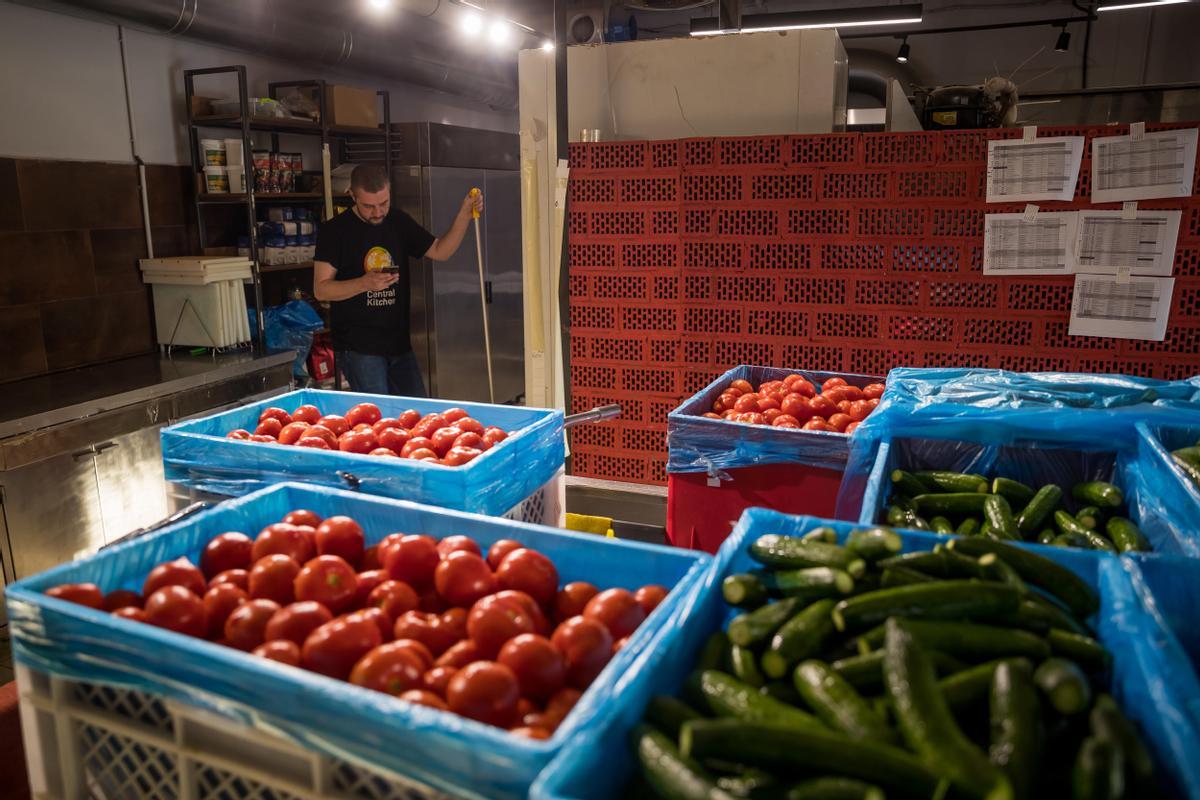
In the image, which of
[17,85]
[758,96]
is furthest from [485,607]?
[17,85]

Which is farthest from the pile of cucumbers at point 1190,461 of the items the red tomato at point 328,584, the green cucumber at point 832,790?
the red tomato at point 328,584

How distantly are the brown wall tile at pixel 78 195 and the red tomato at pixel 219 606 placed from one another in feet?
13.9

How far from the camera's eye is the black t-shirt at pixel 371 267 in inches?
201

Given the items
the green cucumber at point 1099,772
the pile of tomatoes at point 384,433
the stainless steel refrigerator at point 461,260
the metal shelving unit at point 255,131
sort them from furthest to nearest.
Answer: the stainless steel refrigerator at point 461,260 < the metal shelving unit at point 255,131 < the pile of tomatoes at point 384,433 < the green cucumber at point 1099,772

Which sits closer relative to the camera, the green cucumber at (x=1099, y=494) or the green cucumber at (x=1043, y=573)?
the green cucumber at (x=1043, y=573)

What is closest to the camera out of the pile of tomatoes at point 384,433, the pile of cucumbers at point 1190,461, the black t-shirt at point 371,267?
the pile of cucumbers at point 1190,461

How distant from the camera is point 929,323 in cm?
334

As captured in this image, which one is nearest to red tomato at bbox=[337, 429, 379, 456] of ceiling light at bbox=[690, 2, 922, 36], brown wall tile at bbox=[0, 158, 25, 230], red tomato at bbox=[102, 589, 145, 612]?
red tomato at bbox=[102, 589, 145, 612]

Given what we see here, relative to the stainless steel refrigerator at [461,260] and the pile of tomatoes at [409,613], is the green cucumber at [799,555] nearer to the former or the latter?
the pile of tomatoes at [409,613]

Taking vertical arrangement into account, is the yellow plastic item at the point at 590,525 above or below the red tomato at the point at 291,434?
below

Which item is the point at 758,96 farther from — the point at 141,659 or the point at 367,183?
the point at 141,659

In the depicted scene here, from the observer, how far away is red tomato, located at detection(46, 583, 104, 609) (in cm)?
148

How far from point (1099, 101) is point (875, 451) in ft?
24.0

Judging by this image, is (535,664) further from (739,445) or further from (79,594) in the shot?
(739,445)
